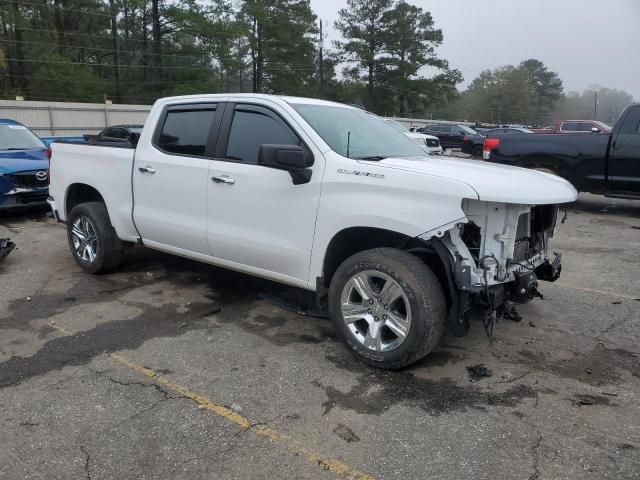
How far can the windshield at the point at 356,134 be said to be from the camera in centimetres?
431

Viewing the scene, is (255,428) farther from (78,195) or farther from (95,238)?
(78,195)

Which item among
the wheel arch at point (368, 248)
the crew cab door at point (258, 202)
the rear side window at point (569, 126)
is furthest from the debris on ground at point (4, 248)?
the rear side window at point (569, 126)

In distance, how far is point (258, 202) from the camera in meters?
4.41

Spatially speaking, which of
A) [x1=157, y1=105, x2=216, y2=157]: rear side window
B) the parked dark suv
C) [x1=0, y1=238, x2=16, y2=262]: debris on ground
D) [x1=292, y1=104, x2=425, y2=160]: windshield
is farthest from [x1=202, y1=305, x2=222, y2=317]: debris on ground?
the parked dark suv

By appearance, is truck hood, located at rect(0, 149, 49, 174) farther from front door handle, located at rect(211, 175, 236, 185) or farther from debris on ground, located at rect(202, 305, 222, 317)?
front door handle, located at rect(211, 175, 236, 185)

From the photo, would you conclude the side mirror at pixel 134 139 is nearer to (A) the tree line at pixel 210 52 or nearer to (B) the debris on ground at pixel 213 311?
(B) the debris on ground at pixel 213 311

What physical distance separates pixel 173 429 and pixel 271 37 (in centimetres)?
5339

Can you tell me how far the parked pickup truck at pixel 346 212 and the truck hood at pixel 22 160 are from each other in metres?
4.19

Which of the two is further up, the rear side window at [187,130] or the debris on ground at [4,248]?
the rear side window at [187,130]

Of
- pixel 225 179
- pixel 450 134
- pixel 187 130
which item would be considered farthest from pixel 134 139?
pixel 450 134

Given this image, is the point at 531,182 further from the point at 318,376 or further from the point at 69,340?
the point at 69,340

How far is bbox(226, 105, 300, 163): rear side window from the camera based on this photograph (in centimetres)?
441

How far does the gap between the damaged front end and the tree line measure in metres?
41.1

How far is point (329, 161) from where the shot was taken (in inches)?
160
